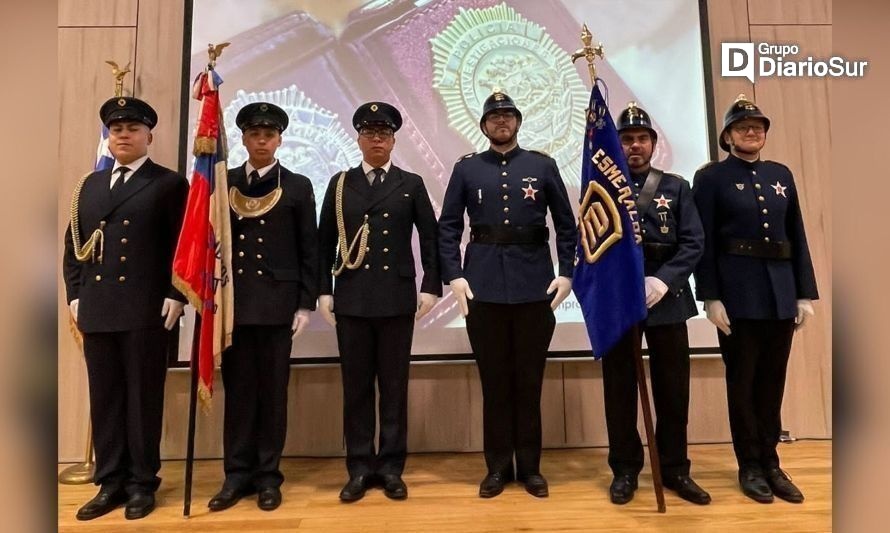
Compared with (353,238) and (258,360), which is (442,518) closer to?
(258,360)

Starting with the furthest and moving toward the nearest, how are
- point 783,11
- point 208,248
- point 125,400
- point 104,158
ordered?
→ point 783,11
point 104,158
point 125,400
point 208,248

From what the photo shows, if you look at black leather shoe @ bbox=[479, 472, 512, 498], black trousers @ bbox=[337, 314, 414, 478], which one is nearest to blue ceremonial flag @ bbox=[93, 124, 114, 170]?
black trousers @ bbox=[337, 314, 414, 478]

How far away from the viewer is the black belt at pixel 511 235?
2426mm

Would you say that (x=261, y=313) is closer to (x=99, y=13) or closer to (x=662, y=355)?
(x=662, y=355)

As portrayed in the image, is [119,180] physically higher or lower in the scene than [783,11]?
lower

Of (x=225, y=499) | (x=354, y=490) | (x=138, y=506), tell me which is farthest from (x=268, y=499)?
(x=138, y=506)

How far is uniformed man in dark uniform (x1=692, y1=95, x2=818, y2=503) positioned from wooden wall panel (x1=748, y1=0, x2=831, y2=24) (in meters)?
1.41

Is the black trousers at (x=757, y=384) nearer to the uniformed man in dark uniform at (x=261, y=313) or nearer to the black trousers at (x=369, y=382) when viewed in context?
the black trousers at (x=369, y=382)

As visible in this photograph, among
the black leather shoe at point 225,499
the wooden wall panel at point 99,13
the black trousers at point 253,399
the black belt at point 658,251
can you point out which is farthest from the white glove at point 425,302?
the wooden wall panel at point 99,13

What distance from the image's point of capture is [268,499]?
7.61 feet

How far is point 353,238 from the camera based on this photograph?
245 centimetres


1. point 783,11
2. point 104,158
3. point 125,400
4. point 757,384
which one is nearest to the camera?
point 125,400

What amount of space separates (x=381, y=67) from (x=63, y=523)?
267cm

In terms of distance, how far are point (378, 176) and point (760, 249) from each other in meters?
1.69
